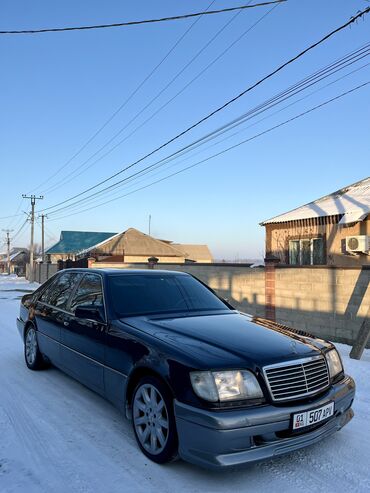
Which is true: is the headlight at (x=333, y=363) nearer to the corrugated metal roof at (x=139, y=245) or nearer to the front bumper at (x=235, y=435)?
the front bumper at (x=235, y=435)

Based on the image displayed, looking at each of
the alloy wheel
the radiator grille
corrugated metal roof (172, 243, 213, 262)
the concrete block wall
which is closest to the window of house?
the concrete block wall

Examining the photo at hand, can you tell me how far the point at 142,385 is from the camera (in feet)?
11.5

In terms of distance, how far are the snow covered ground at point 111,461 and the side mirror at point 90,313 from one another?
3.09ft

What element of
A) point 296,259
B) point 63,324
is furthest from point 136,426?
point 296,259

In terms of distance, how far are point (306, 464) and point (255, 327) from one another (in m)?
1.19

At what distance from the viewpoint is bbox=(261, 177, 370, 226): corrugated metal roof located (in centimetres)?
1344

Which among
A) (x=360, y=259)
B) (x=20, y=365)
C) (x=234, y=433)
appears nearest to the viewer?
(x=234, y=433)

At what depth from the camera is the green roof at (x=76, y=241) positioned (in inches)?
2129

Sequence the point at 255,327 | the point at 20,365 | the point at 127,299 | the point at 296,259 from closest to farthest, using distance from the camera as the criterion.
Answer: the point at 255,327 → the point at 127,299 → the point at 20,365 → the point at 296,259

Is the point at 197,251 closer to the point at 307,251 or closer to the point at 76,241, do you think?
the point at 76,241

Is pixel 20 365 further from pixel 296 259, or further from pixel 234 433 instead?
pixel 296 259

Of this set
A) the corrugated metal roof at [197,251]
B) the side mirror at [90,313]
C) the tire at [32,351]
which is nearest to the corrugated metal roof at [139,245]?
the corrugated metal roof at [197,251]

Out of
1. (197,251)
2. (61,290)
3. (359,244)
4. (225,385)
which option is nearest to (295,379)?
(225,385)

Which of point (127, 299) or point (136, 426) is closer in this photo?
point (136, 426)
